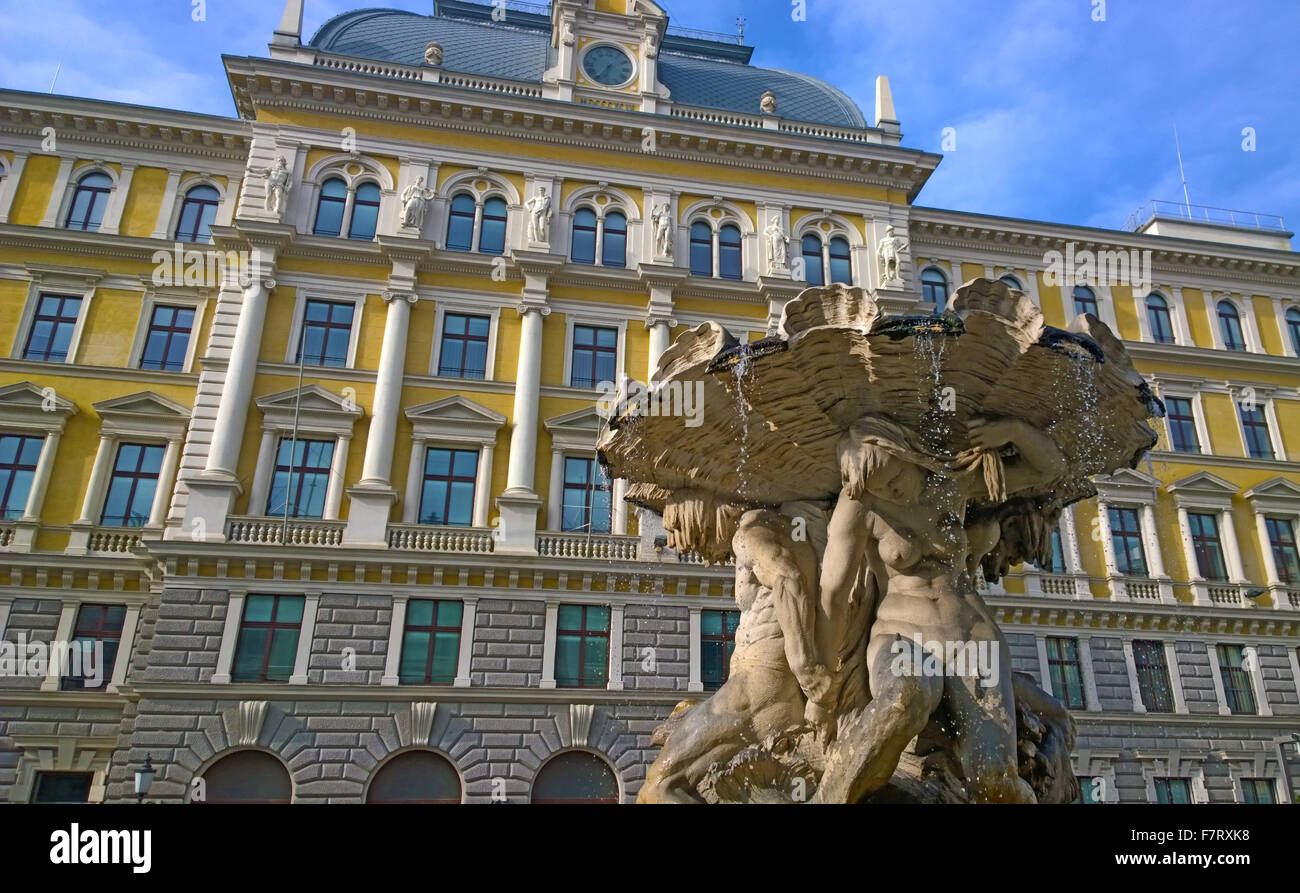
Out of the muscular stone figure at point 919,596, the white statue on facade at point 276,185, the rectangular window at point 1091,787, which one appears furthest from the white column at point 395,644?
the rectangular window at point 1091,787

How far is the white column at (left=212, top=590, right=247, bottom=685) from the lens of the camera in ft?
60.7

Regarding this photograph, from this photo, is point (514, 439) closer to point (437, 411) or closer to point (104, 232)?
point (437, 411)

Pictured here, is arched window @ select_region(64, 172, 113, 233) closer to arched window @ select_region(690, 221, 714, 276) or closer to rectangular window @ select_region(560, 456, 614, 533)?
rectangular window @ select_region(560, 456, 614, 533)

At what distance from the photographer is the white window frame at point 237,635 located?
18.6m

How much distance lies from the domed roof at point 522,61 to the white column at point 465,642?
14838 mm

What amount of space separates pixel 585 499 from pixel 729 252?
27.4 ft

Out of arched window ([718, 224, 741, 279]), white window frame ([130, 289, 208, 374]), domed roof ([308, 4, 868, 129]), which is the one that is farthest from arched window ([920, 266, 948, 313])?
white window frame ([130, 289, 208, 374])

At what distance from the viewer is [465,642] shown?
19.6 metres

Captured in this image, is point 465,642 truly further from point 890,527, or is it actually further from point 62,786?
point 890,527

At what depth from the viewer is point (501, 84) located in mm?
25719

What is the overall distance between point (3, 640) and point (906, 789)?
20523 millimetres

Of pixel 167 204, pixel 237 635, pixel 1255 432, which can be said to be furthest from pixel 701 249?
pixel 1255 432

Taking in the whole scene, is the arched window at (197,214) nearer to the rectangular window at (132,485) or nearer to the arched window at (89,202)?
the arched window at (89,202)
